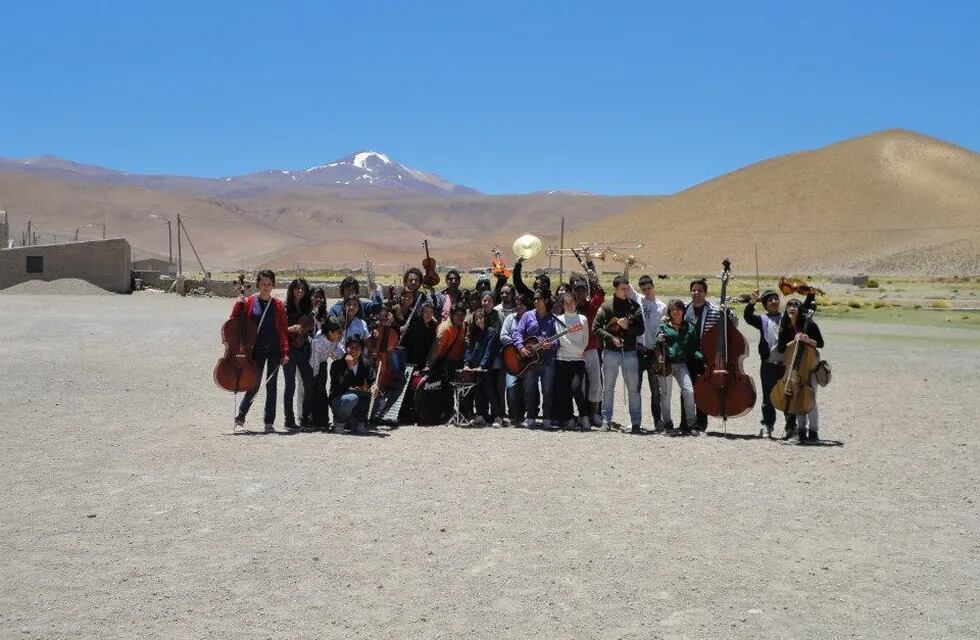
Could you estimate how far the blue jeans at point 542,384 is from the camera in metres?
11.0

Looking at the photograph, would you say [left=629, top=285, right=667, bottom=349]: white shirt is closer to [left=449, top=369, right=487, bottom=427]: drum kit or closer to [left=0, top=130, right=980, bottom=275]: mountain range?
[left=449, top=369, right=487, bottom=427]: drum kit

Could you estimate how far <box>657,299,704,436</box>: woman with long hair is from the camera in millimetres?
10555

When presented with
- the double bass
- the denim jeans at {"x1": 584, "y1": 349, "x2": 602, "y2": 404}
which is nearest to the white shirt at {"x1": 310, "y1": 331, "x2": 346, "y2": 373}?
the double bass

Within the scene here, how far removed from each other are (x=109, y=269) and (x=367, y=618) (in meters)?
39.8

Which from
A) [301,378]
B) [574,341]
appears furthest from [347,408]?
[574,341]

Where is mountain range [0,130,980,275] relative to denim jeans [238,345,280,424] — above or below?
above

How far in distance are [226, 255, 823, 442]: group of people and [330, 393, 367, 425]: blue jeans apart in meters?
0.01

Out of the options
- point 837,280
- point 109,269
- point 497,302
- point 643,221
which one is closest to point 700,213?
point 643,221

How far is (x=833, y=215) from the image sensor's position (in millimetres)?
118250

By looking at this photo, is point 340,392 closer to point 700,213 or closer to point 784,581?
point 784,581

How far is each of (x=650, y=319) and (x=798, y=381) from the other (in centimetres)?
159

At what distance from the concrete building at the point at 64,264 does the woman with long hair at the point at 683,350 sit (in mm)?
35444

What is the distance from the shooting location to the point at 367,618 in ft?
17.2

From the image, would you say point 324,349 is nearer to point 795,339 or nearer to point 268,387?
point 268,387
